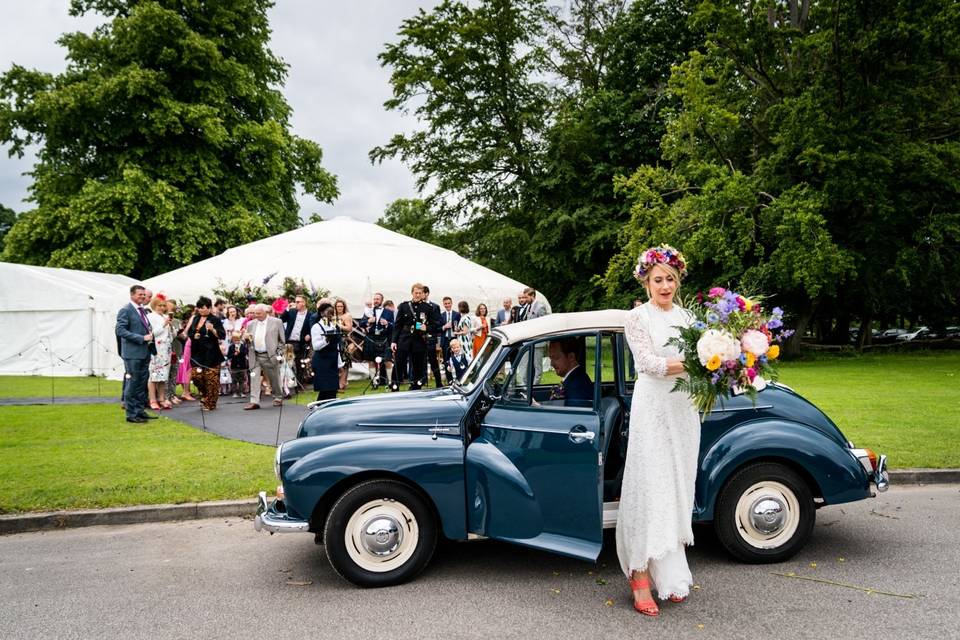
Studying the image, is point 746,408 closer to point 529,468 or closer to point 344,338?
point 529,468

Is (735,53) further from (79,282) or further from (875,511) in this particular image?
(79,282)


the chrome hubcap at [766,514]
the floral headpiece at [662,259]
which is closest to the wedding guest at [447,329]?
the chrome hubcap at [766,514]

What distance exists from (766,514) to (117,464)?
696 cm

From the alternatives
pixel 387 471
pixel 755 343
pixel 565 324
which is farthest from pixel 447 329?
pixel 755 343

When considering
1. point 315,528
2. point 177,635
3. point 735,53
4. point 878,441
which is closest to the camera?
point 177,635

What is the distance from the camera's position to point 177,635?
3.82m

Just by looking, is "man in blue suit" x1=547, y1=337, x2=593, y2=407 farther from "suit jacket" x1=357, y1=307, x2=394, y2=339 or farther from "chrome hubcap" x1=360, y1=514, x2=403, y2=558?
"suit jacket" x1=357, y1=307, x2=394, y2=339

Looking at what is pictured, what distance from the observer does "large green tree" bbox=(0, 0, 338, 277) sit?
26.4 meters

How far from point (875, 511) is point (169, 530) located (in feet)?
21.1

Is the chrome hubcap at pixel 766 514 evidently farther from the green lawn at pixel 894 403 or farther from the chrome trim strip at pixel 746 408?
the green lawn at pixel 894 403

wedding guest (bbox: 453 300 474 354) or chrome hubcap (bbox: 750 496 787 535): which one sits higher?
wedding guest (bbox: 453 300 474 354)

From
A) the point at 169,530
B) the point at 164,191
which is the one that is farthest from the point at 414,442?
the point at 164,191

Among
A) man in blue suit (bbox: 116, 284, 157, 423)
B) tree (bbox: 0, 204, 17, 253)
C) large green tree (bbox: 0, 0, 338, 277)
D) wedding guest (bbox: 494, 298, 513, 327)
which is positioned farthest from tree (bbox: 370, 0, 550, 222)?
tree (bbox: 0, 204, 17, 253)

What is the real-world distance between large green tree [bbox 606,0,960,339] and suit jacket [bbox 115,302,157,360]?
1642 centimetres
